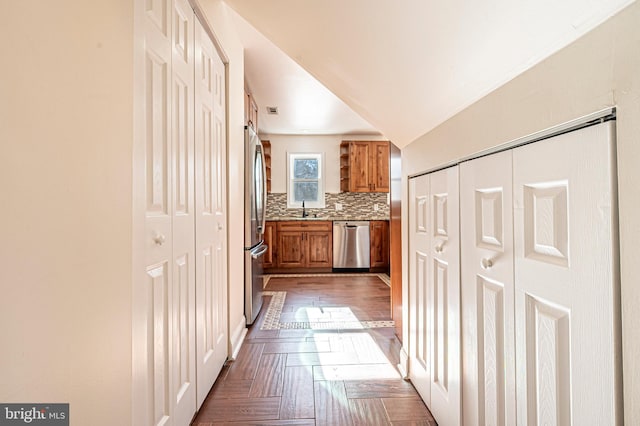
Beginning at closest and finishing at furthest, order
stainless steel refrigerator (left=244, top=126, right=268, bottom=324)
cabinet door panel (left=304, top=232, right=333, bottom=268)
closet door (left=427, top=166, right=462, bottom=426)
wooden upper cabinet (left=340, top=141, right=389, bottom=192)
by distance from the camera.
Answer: closet door (left=427, top=166, right=462, bottom=426)
stainless steel refrigerator (left=244, top=126, right=268, bottom=324)
cabinet door panel (left=304, top=232, right=333, bottom=268)
wooden upper cabinet (left=340, top=141, right=389, bottom=192)

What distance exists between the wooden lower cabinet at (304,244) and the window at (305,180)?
2.25 feet

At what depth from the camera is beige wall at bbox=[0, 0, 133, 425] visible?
20.0 inches

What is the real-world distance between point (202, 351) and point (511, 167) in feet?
4.93

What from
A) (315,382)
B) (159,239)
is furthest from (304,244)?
(159,239)

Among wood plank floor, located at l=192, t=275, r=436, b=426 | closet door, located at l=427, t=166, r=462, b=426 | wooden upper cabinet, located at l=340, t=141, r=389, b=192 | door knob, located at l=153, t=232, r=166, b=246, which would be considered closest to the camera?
door knob, located at l=153, t=232, r=166, b=246

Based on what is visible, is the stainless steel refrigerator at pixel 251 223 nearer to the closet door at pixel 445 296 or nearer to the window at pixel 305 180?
the closet door at pixel 445 296

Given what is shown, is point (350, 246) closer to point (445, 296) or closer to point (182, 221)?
point (445, 296)

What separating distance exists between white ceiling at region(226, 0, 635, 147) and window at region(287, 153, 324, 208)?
3.24m

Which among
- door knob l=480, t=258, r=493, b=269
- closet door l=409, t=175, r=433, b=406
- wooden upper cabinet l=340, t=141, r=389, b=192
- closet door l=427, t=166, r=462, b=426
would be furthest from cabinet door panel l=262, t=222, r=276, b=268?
door knob l=480, t=258, r=493, b=269

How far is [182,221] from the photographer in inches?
48.3

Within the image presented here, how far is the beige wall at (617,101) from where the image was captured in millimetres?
469

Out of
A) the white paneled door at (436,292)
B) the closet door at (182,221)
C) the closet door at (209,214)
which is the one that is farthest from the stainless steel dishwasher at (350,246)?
the closet door at (182,221)

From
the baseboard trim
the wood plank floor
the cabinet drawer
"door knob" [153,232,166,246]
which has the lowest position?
the wood plank floor

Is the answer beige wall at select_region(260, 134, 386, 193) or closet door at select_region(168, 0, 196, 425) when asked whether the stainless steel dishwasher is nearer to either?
beige wall at select_region(260, 134, 386, 193)
